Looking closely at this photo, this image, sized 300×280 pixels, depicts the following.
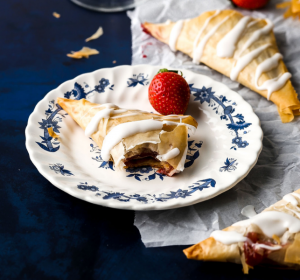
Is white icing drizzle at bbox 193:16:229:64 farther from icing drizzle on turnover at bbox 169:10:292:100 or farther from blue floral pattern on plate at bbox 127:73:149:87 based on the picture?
blue floral pattern on plate at bbox 127:73:149:87

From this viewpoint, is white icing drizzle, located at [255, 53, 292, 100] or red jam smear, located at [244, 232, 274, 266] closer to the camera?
red jam smear, located at [244, 232, 274, 266]

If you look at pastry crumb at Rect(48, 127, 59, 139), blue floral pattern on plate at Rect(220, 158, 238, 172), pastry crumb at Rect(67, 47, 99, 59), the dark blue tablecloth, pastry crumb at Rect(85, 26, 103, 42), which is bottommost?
the dark blue tablecloth

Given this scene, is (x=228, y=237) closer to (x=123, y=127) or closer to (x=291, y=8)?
(x=123, y=127)

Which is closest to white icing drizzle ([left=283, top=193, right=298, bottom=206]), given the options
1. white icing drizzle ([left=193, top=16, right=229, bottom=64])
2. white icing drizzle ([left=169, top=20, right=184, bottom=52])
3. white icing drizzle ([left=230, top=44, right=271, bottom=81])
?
white icing drizzle ([left=230, top=44, right=271, bottom=81])

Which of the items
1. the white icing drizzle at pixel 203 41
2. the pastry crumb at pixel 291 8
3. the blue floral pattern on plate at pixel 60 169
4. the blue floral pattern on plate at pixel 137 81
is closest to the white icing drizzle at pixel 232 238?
the blue floral pattern on plate at pixel 60 169

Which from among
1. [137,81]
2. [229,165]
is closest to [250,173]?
[229,165]

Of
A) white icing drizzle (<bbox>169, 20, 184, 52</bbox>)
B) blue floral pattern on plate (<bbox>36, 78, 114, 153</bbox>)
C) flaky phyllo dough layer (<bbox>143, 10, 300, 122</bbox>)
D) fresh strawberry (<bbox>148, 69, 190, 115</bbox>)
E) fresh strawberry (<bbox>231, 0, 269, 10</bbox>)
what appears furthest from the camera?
fresh strawberry (<bbox>231, 0, 269, 10</bbox>)

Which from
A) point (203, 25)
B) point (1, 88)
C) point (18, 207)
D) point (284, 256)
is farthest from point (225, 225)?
→ point (1, 88)
